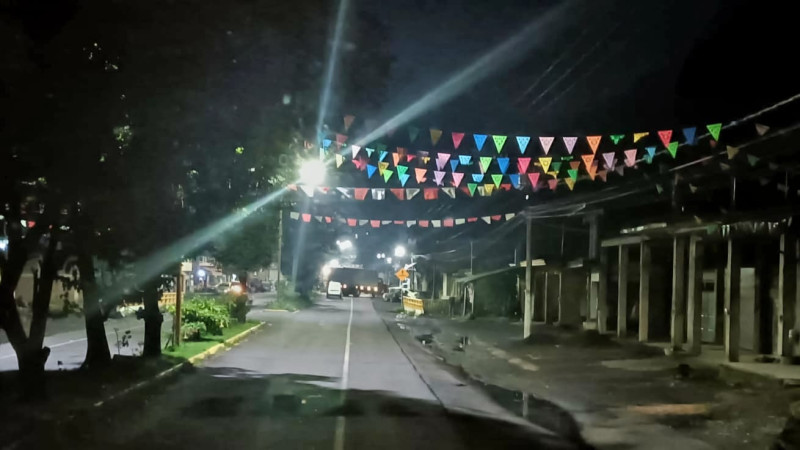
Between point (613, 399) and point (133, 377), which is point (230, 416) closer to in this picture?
point (133, 377)

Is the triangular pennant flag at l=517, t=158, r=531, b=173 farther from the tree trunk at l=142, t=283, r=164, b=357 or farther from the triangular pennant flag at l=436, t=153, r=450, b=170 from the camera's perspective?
the tree trunk at l=142, t=283, r=164, b=357

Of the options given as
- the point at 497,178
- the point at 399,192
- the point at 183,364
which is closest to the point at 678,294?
the point at 497,178

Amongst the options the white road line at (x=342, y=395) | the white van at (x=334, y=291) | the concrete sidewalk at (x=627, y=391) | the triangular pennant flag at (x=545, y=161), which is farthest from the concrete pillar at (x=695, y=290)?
the white van at (x=334, y=291)

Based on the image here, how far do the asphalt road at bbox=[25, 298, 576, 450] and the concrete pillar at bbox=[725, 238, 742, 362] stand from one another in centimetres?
530

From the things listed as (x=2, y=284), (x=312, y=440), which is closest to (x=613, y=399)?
(x=312, y=440)

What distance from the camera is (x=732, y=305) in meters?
17.5

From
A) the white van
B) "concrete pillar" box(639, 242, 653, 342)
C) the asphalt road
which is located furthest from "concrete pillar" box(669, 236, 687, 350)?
the white van

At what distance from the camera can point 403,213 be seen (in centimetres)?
5156

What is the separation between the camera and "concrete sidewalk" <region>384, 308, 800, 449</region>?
1145cm

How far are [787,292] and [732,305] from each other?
1.10 meters

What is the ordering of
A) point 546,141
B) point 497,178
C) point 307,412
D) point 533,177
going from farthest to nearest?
point 497,178 → point 533,177 → point 546,141 → point 307,412

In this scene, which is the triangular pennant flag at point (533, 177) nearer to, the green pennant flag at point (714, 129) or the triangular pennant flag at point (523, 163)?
the triangular pennant flag at point (523, 163)

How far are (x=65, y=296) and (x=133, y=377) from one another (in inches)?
94.3

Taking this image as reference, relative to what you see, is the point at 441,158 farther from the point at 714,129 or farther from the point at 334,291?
the point at 334,291
